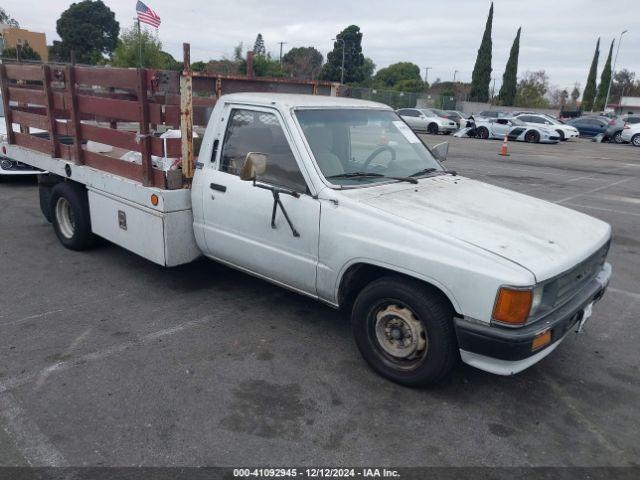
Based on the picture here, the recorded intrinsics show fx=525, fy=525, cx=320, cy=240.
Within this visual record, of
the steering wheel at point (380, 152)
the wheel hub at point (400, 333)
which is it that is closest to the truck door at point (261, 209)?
the wheel hub at point (400, 333)

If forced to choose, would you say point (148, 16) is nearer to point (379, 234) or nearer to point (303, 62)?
point (379, 234)

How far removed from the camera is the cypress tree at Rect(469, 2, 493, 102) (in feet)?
180

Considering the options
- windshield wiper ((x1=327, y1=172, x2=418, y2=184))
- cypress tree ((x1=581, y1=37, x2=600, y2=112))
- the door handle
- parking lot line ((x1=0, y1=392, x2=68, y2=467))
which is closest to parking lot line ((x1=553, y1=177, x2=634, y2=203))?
windshield wiper ((x1=327, y1=172, x2=418, y2=184))

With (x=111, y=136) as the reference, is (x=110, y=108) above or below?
above

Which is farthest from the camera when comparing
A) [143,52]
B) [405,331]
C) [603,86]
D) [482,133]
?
[603,86]

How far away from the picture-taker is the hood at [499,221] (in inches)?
122

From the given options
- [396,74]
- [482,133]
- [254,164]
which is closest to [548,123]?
[482,133]

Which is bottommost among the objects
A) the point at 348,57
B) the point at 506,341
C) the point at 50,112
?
the point at 506,341

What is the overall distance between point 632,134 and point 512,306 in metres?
29.3

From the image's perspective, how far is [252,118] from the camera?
425 centimetres

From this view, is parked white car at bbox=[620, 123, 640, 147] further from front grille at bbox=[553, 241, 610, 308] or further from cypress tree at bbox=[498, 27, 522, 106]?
cypress tree at bbox=[498, 27, 522, 106]

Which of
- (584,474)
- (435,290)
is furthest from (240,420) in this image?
(584,474)

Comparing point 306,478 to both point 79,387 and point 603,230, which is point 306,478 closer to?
point 79,387

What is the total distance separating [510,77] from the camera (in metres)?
56.5
